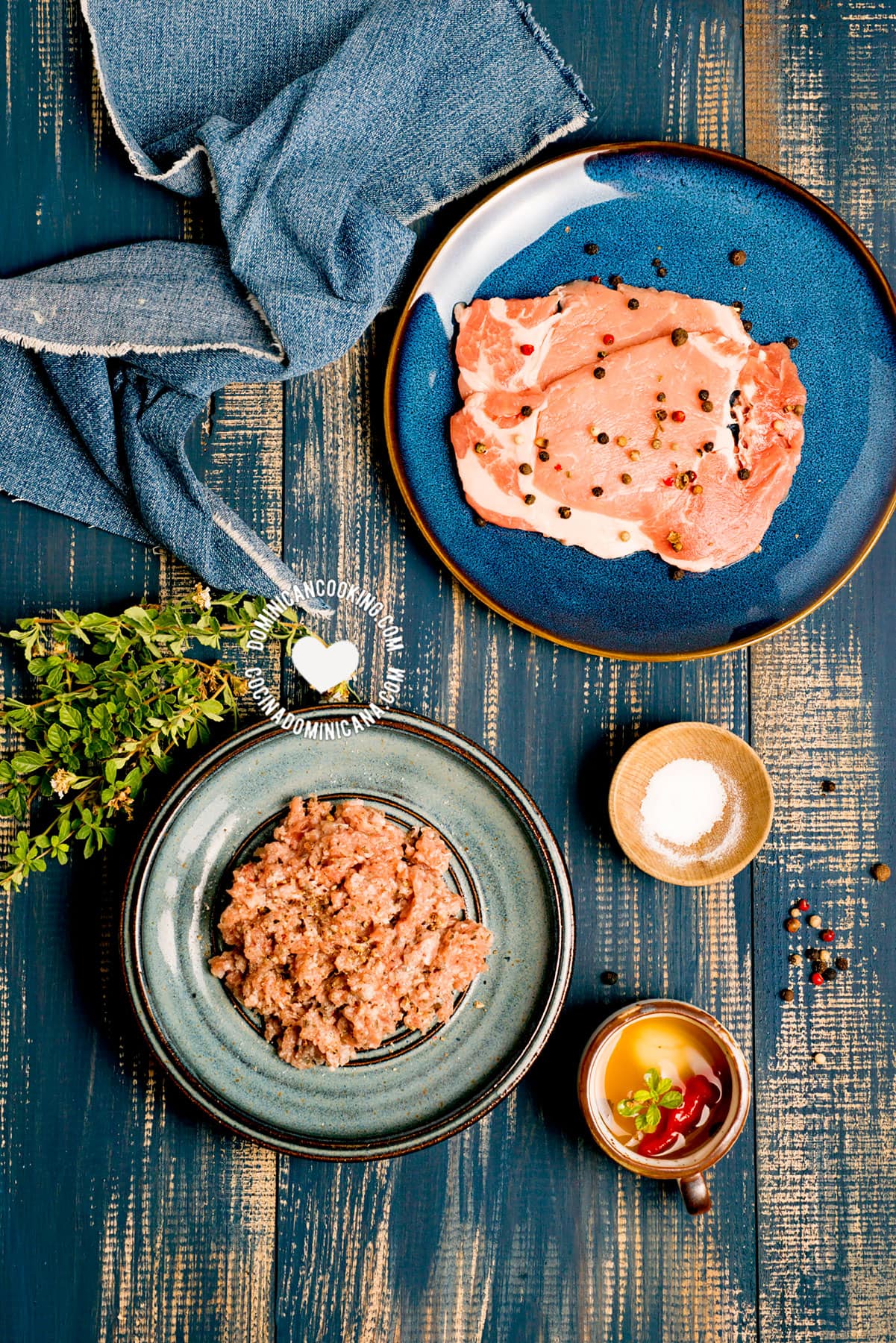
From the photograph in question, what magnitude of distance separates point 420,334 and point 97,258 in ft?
2.23

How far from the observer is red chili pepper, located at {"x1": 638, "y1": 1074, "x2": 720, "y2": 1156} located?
1815 millimetres

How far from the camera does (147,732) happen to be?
1785 mm

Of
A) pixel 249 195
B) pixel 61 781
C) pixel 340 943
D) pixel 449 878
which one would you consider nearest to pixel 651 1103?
pixel 449 878

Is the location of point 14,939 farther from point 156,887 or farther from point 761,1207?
point 761,1207

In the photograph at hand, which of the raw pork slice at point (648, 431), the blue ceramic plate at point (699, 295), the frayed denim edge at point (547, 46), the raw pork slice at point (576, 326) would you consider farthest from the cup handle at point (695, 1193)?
the frayed denim edge at point (547, 46)

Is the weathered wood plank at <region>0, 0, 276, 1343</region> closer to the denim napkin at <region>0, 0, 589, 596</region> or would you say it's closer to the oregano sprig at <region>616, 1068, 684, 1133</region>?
the denim napkin at <region>0, 0, 589, 596</region>

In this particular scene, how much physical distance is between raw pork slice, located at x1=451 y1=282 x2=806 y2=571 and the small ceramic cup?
3.01 ft

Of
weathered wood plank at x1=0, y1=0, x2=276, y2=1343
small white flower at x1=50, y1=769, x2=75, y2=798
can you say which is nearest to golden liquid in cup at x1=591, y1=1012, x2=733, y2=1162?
weathered wood plank at x1=0, y1=0, x2=276, y2=1343

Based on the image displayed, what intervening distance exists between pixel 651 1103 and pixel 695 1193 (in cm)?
19

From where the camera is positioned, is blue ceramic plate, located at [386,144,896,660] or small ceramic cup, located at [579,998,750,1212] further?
blue ceramic plate, located at [386,144,896,660]

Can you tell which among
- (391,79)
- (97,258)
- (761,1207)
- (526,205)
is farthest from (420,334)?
(761,1207)

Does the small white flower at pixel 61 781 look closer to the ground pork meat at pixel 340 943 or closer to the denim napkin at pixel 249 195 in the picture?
the ground pork meat at pixel 340 943

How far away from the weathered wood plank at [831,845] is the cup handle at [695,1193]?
27 cm

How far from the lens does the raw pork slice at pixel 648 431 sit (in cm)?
191
